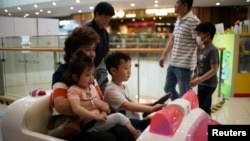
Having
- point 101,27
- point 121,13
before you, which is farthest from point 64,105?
point 121,13

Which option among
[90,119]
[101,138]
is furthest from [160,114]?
[90,119]

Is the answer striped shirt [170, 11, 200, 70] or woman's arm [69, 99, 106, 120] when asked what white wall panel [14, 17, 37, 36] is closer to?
striped shirt [170, 11, 200, 70]

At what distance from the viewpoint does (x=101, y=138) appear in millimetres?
1298

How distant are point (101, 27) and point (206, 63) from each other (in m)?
1.07

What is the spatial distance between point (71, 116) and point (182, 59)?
1.45m

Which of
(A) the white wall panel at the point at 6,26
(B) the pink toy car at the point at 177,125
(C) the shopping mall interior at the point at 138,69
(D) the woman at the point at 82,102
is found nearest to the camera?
(B) the pink toy car at the point at 177,125

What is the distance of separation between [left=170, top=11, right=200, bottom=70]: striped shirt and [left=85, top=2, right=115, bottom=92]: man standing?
0.75 meters

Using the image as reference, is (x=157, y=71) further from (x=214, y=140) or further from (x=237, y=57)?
(x=214, y=140)

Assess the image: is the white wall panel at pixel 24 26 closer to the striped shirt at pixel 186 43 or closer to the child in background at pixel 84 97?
the striped shirt at pixel 186 43

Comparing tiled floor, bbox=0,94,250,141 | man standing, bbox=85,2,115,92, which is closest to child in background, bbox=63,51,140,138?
man standing, bbox=85,2,115,92

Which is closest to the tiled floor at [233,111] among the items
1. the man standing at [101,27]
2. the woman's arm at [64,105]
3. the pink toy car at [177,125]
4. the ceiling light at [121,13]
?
the man standing at [101,27]

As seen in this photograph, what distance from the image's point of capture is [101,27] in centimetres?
227

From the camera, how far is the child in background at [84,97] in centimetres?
137

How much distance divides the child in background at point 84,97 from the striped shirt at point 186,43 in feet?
4.15
